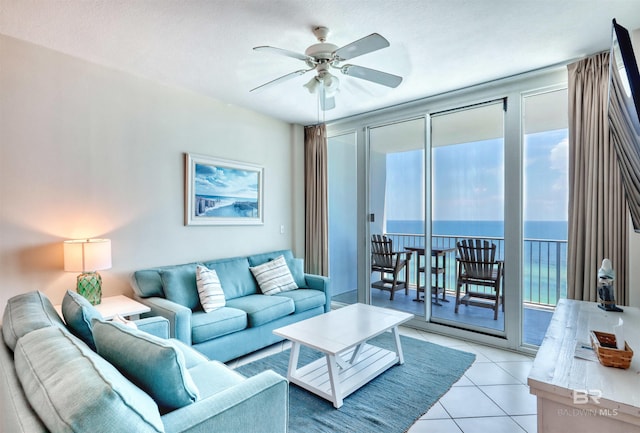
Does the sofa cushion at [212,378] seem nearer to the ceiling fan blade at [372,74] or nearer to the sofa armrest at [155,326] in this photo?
the sofa armrest at [155,326]

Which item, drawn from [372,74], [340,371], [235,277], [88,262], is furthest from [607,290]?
[88,262]

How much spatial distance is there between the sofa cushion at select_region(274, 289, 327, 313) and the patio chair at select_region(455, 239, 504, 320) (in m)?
1.61

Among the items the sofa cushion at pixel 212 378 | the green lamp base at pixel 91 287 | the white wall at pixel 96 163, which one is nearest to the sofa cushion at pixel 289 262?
the white wall at pixel 96 163

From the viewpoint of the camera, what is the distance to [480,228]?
135 inches

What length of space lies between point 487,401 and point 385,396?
710 mm

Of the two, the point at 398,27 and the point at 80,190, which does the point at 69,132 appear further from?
the point at 398,27

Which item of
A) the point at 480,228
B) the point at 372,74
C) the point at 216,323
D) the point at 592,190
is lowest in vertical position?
the point at 216,323

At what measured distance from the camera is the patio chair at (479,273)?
334 cm

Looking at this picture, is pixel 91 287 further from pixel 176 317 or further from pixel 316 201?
pixel 316 201

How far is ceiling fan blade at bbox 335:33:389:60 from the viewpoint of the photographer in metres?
1.80

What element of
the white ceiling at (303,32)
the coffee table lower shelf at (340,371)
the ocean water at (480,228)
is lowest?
the coffee table lower shelf at (340,371)

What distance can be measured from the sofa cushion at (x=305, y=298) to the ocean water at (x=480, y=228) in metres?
1.27

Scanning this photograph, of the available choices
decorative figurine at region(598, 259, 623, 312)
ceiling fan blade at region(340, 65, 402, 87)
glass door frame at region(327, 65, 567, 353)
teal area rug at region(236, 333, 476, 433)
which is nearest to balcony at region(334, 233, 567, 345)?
glass door frame at region(327, 65, 567, 353)

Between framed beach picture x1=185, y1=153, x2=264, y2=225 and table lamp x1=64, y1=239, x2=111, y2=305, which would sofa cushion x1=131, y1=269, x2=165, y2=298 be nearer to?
table lamp x1=64, y1=239, x2=111, y2=305
